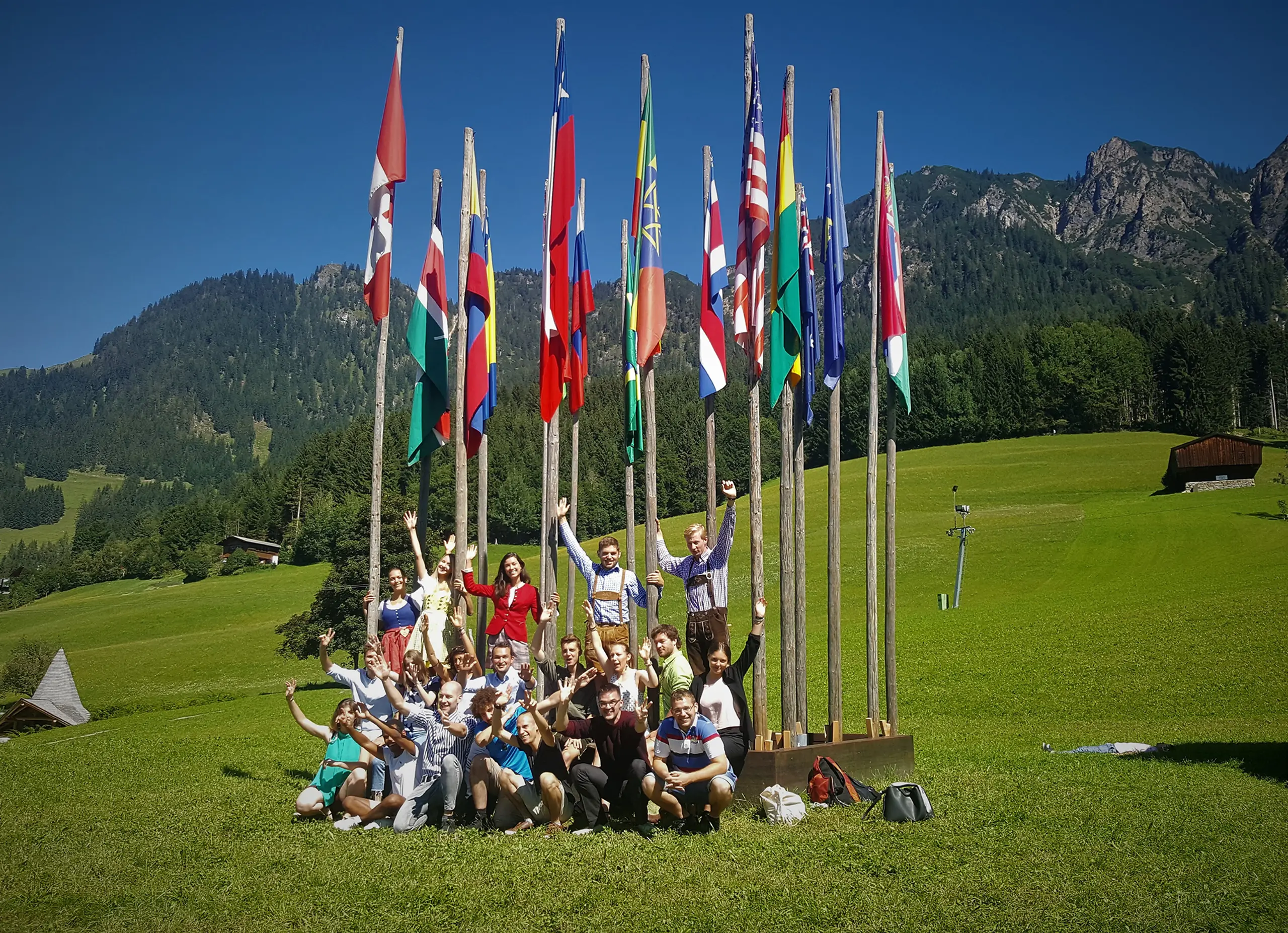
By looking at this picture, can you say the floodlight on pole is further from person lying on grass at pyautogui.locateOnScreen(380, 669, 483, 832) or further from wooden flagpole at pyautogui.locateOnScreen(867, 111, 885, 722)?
person lying on grass at pyautogui.locateOnScreen(380, 669, 483, 832)

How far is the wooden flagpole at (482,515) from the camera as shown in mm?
12719

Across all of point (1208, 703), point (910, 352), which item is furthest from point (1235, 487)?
point (910, 352)

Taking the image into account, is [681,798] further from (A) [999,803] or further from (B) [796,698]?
(A) [999,803]

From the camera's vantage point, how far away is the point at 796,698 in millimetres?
11336

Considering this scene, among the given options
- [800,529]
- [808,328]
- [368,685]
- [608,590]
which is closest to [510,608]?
[608,590]

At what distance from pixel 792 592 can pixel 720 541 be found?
4.55 feet

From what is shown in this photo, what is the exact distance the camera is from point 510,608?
472 inches

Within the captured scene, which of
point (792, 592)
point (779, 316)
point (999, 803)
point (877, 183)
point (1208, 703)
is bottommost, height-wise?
point (1208, 703)

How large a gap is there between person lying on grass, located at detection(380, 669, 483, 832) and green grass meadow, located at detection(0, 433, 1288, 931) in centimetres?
43

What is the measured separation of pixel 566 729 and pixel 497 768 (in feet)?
2.70

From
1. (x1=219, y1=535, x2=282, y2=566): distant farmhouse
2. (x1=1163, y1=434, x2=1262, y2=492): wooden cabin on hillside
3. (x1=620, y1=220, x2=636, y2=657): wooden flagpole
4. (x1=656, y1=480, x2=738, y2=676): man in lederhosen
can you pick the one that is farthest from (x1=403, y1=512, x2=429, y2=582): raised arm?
(x1=219, y1=535, x2=282, y2=566): distant farmhouse

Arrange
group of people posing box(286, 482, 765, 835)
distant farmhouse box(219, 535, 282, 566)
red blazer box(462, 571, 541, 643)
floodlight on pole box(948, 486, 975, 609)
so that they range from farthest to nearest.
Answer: distant farmhouse box(219, 535, 282, 566), floodlight on pole box(948, 486, 975, 609), red blazer box(462, 571, 541, 643), group of people posing box(286, 482, 765, 835)

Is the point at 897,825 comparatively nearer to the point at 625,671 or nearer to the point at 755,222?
the point at 625,671

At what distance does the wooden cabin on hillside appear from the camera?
6131cm
